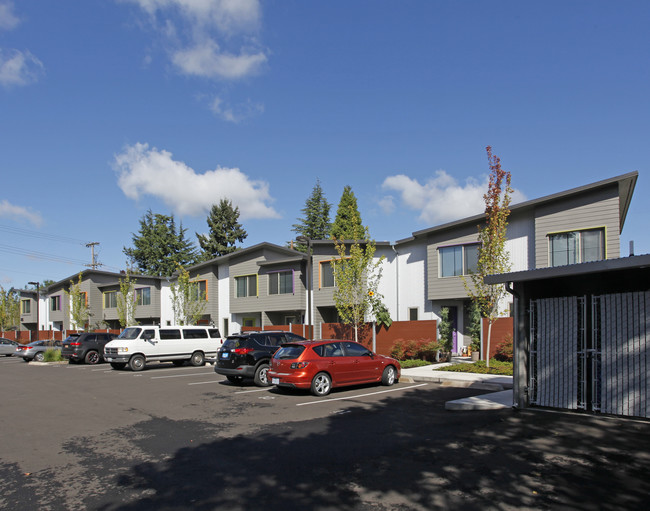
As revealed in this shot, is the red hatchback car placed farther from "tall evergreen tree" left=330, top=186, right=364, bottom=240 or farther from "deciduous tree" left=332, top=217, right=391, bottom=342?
"tall evergreen tree" left=330, top=186, right=364, bottom=240

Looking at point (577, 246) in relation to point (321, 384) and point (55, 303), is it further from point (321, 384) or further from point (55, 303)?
point (55, 303)

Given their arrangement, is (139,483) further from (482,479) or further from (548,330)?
(548,330)

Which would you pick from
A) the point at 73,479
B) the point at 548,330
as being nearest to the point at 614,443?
the point at 548,330

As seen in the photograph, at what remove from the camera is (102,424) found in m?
10.2

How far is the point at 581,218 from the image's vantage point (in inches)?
820

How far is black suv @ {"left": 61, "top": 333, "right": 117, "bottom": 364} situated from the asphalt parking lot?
15.7m

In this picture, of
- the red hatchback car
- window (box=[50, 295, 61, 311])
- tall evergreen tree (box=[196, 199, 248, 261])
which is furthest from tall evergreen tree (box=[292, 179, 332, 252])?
the red hatchback car

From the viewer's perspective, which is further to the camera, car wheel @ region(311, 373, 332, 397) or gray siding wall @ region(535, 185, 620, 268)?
gray siding wall @ region(535, 185, 620, 268)

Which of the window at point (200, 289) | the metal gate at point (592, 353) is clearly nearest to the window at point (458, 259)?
the metal gate at point (592, 353)

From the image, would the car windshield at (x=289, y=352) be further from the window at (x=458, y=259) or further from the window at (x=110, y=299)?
the window at (x=110, y=299)

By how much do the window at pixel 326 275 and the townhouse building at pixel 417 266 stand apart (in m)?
0.06

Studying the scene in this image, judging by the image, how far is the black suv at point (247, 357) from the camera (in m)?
15.8

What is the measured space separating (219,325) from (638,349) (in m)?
35.9

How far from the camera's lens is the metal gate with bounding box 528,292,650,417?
8.85 meters
